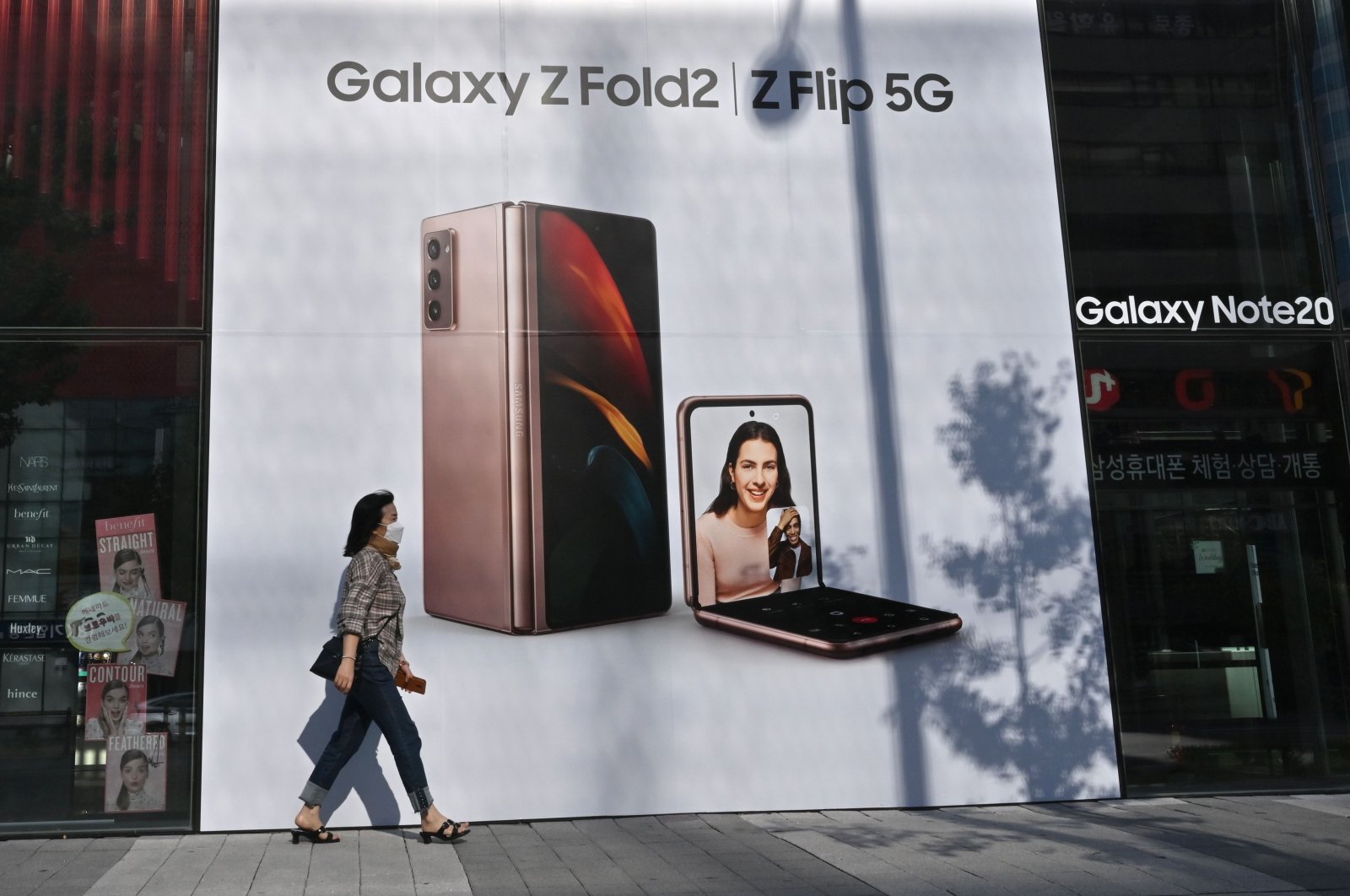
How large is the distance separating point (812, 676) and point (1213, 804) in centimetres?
252

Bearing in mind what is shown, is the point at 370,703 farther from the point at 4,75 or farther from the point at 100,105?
the point at 4,75

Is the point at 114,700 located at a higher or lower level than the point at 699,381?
lower

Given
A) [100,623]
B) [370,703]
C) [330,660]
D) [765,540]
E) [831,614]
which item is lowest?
[370,703]

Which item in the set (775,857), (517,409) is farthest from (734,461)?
(775,857)

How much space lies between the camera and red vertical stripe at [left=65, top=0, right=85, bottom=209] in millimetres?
6965

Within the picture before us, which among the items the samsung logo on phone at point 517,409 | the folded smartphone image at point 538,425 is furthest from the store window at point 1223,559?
the samsung logo on phone at point 517,409

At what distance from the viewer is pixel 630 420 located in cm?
717

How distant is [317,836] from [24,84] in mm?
4707

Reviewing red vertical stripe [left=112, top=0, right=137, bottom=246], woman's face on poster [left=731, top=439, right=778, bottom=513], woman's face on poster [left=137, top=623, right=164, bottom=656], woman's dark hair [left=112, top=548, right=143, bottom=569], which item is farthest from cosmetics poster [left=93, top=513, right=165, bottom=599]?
woman's face on poster [left=731, top=439, right=778, bottom=513]

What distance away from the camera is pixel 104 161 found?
22.9 feet

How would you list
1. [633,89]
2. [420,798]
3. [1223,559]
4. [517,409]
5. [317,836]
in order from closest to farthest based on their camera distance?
[420,798], [317,836], [517,409], [633,89], [1223,559]

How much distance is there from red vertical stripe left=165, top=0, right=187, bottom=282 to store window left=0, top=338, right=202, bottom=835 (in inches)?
21.8

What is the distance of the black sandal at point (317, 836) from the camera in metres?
6.18

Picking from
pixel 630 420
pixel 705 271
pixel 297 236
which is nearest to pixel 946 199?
pixel 705 271
